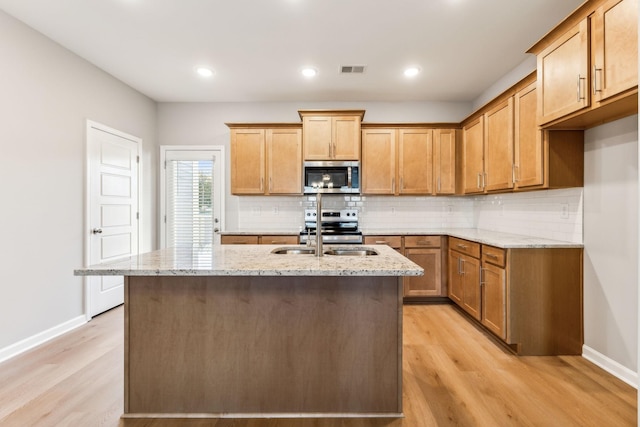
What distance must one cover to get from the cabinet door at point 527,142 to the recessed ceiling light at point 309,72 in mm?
1991

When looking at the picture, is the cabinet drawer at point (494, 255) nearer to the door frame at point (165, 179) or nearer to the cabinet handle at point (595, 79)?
the cabinet handle at point (595, 79)

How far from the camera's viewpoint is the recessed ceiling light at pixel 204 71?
3701 millimetres

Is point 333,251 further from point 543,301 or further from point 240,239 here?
point 240,239

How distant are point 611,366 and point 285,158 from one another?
365cm

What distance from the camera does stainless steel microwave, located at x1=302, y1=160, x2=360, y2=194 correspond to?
14.1ft

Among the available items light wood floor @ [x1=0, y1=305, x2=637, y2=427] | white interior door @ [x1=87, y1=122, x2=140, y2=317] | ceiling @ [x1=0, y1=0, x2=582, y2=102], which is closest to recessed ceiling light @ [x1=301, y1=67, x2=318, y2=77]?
ceiling @ [x1=0, y1=0, x2=582, y2=102]

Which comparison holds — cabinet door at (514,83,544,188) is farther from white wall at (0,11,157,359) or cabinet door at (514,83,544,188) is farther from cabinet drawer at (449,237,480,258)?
white wall at (0,11,157,359)

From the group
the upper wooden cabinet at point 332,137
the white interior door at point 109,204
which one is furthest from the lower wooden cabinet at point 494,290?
the white interior door at point 109,204

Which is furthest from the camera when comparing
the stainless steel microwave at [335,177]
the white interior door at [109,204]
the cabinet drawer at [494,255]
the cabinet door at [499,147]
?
the stainless steel microwave at [335,177]

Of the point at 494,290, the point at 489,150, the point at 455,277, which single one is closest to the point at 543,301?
the point at 494,290

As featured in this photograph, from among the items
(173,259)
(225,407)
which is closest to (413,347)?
(225,407)

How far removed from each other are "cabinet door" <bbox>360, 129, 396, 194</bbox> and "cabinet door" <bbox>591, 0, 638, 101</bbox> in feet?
7.95

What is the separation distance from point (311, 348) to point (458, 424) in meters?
0.88

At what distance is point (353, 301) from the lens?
188 centimetres
